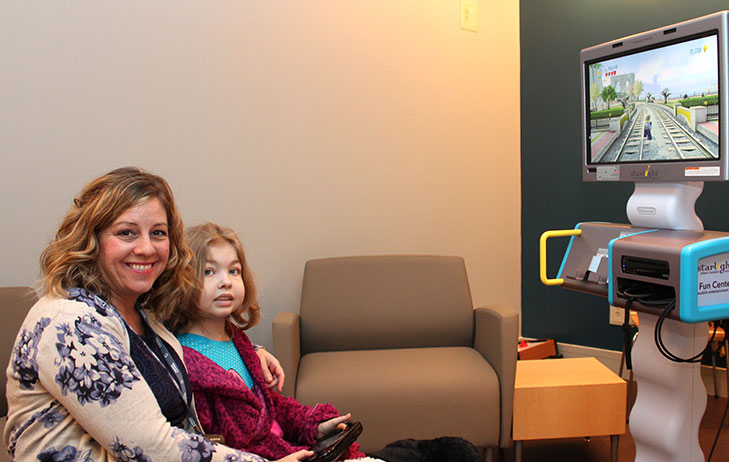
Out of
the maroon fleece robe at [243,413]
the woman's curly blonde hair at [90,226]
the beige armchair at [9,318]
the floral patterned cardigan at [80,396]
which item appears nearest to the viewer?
the floral patterned cardigan at [80,396]

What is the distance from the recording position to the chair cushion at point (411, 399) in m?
2.68

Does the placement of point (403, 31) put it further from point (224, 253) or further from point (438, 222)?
point (224, 253)

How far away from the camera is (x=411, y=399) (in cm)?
270

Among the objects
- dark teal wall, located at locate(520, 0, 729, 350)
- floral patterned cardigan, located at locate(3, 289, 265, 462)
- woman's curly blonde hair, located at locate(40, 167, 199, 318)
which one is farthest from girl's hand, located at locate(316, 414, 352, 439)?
dark teal wall, located at locate(520, 0, 729, 350)

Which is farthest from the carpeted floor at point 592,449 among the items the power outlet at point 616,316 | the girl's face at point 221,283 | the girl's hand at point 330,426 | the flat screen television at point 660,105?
the girl's face at point 221,283

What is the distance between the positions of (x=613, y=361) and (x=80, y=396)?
3416 mm

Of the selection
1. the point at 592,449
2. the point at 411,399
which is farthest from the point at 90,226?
the point at 592,449

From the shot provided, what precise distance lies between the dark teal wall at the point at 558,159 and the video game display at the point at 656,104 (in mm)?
1507

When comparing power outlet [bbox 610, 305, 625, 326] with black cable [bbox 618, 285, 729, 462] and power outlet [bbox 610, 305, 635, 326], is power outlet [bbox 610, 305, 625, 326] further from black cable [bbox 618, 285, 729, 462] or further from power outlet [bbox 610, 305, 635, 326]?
black cable [bbox 618, 285, 729, 462]

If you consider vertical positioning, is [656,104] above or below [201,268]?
above

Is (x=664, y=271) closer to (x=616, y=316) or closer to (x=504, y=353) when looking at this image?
(x=504, y=353)

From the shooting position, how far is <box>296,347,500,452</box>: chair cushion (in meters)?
2.68

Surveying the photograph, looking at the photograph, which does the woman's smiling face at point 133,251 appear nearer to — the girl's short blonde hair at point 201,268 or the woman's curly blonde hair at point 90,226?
the woman's curly blonde hair at point 90,226

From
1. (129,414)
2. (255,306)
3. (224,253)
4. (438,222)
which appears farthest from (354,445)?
(438,222)
